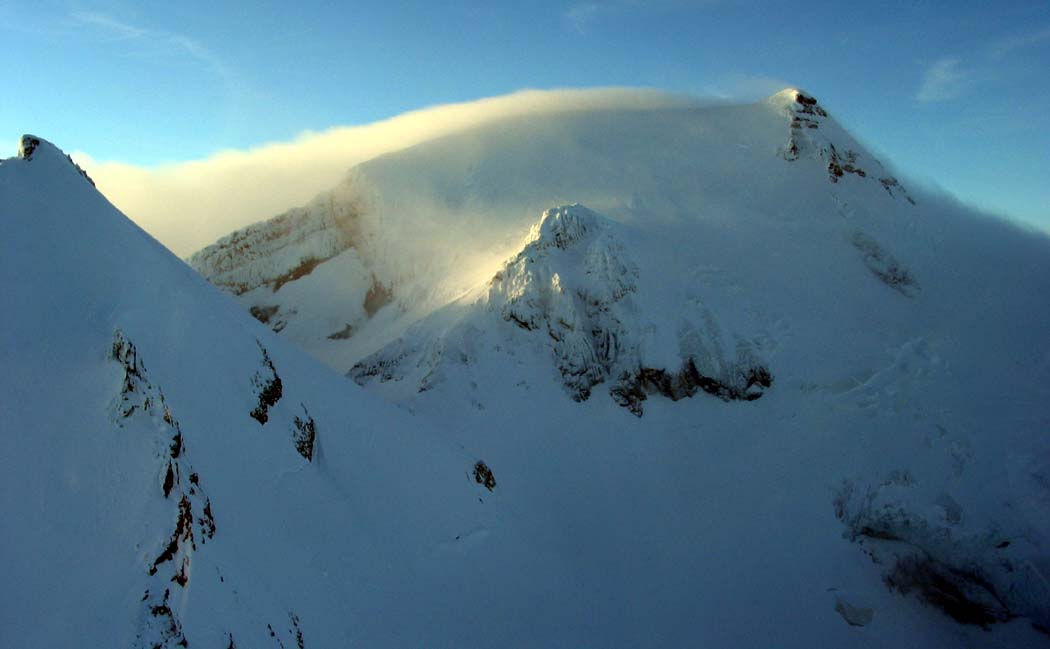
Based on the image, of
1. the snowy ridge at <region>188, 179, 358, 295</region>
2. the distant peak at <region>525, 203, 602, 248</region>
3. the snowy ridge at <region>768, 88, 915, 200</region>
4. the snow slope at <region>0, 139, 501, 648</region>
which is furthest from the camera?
the snowy ridge at <region>188, 179, 358, 295</region>

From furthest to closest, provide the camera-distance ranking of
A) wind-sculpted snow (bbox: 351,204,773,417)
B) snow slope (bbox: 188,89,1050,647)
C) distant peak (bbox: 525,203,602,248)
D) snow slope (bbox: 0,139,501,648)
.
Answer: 1. distant peak (bbox: 525,203,602,248)
2. wind-sculpted snow (bbox: 351,204,773,417)
3. snow slope (bbox: 188,89,1050,647)
4. snow slope (bbox: 0,139,501,648)

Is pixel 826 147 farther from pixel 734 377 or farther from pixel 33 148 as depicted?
pixel 33 148

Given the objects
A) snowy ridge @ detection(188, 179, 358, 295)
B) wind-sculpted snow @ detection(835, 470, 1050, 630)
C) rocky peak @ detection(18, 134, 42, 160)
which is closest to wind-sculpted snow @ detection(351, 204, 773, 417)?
wind-sculpted snow @ detection(835, 470, 1050, 630)

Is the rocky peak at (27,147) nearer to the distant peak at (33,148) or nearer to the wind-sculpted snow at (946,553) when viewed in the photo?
the distant peak at (33,148)

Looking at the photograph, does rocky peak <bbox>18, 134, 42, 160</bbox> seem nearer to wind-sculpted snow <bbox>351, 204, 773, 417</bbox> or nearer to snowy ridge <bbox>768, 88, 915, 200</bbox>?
wind-sculpted snow <bbox>351, 204, 773, 417</bbox>

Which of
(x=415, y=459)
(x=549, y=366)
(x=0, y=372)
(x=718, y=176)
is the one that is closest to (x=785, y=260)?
(x=718, y=176)

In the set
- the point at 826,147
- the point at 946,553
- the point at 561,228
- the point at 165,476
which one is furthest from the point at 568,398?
the point at 826,147

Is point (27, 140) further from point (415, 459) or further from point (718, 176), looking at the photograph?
point (718, 176)
